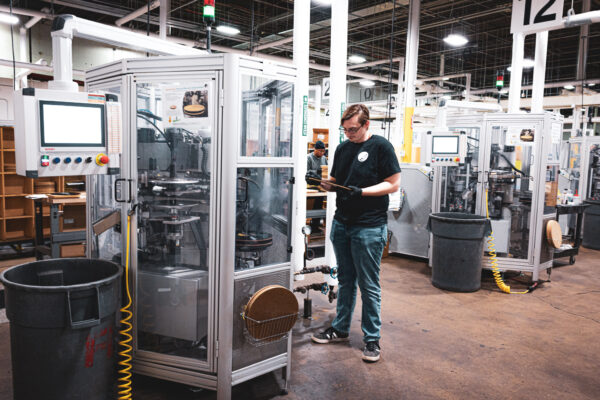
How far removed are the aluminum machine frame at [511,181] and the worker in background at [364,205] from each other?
7.81 ft

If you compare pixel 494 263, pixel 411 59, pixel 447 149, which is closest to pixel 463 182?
pixel 447 149

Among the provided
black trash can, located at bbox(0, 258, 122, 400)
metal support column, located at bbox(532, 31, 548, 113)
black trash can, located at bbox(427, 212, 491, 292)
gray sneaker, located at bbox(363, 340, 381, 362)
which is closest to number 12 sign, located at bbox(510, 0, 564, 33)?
metal support column, located at bbox(532, 31, 548, 113)

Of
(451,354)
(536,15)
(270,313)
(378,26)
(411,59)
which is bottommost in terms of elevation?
(451,354)

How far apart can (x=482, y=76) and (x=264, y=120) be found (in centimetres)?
1311

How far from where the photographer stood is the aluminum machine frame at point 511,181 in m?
4.48

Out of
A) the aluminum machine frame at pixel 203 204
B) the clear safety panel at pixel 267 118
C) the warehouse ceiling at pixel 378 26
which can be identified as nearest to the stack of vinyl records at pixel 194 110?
the aluminum machine frame at pixel 203 204

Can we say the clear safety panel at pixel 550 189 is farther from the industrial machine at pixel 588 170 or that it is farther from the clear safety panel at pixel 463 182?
the industrial machine at pixel 588 170

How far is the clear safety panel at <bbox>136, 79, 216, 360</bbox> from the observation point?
7.45 ft

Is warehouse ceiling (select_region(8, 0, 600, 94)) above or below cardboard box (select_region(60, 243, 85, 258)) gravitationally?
above

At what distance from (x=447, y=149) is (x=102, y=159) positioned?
3580 millimetres

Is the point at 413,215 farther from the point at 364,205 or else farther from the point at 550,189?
the point at 364,205

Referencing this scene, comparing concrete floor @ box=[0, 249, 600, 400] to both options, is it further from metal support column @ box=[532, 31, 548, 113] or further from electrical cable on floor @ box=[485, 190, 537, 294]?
metal support column @ box=[532, 31, 548, 113]

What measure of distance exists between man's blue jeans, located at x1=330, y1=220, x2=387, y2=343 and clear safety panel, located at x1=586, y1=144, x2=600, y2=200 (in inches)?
236

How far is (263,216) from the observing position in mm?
2570
